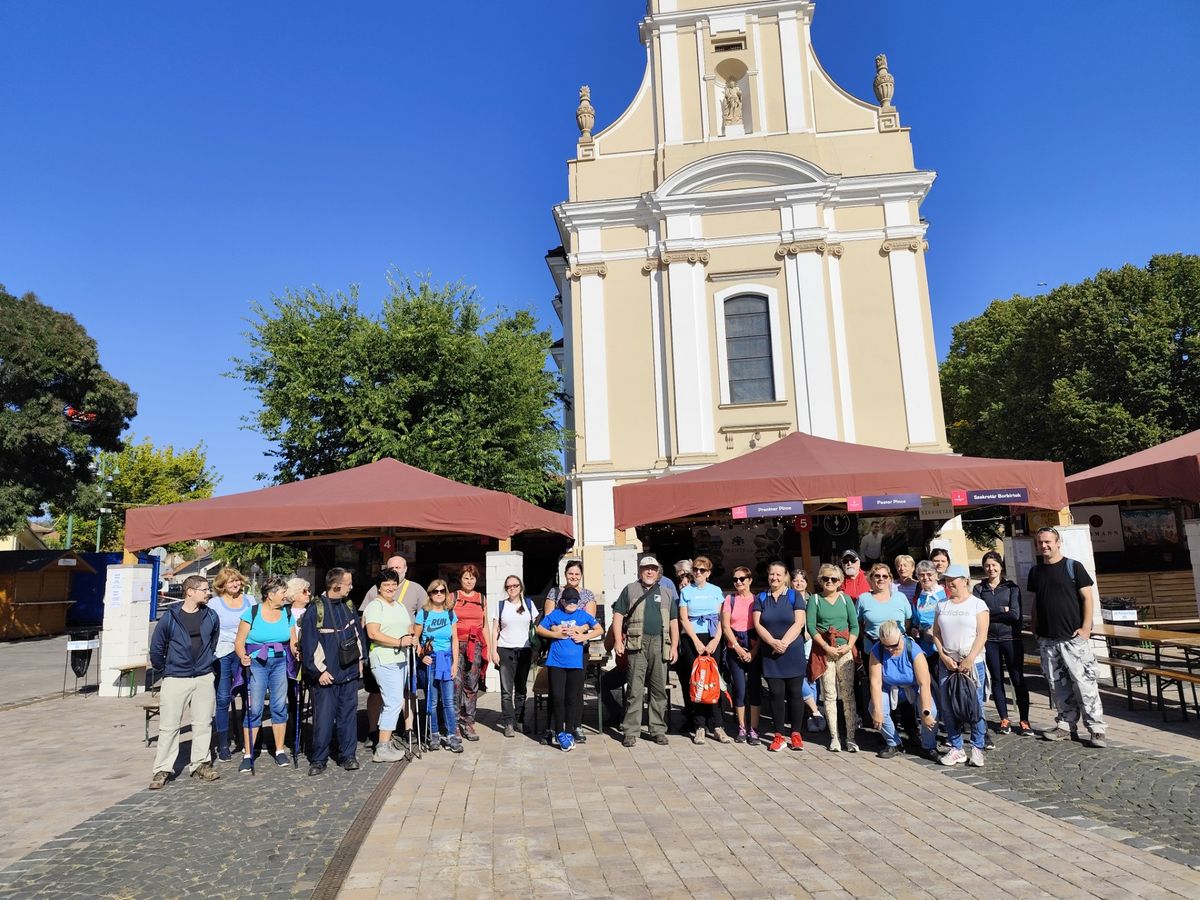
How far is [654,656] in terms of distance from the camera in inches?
307

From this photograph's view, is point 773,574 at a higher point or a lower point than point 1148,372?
lower

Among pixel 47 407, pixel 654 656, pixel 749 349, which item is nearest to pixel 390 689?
pixel 654 656

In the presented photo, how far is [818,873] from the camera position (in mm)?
4336

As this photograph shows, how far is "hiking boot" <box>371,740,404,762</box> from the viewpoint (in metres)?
7.16

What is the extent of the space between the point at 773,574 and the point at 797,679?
0.99 metres

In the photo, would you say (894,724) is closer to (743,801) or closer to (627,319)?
(743,801)

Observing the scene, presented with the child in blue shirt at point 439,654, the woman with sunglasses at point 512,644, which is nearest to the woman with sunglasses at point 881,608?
the woman with sunglasses at point 512,644

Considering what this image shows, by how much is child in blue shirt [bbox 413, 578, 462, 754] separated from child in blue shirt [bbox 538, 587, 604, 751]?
89cm

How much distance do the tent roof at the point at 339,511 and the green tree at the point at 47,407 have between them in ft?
62.5

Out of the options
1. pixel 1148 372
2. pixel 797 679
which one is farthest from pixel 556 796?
pixel 1148 372

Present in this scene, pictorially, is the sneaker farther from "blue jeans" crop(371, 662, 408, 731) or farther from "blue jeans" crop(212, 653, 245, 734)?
"blue jeans" crop(212, 653, 245, 734)

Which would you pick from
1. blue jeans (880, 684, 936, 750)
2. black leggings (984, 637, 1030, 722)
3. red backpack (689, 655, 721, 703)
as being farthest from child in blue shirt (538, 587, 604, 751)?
→ black leggings (984, 637, 1030, 722)

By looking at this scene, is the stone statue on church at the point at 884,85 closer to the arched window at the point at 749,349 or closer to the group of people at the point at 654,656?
the arched window at the point at 749,349

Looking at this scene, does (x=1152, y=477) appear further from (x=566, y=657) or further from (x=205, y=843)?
(x=205, y=843)
